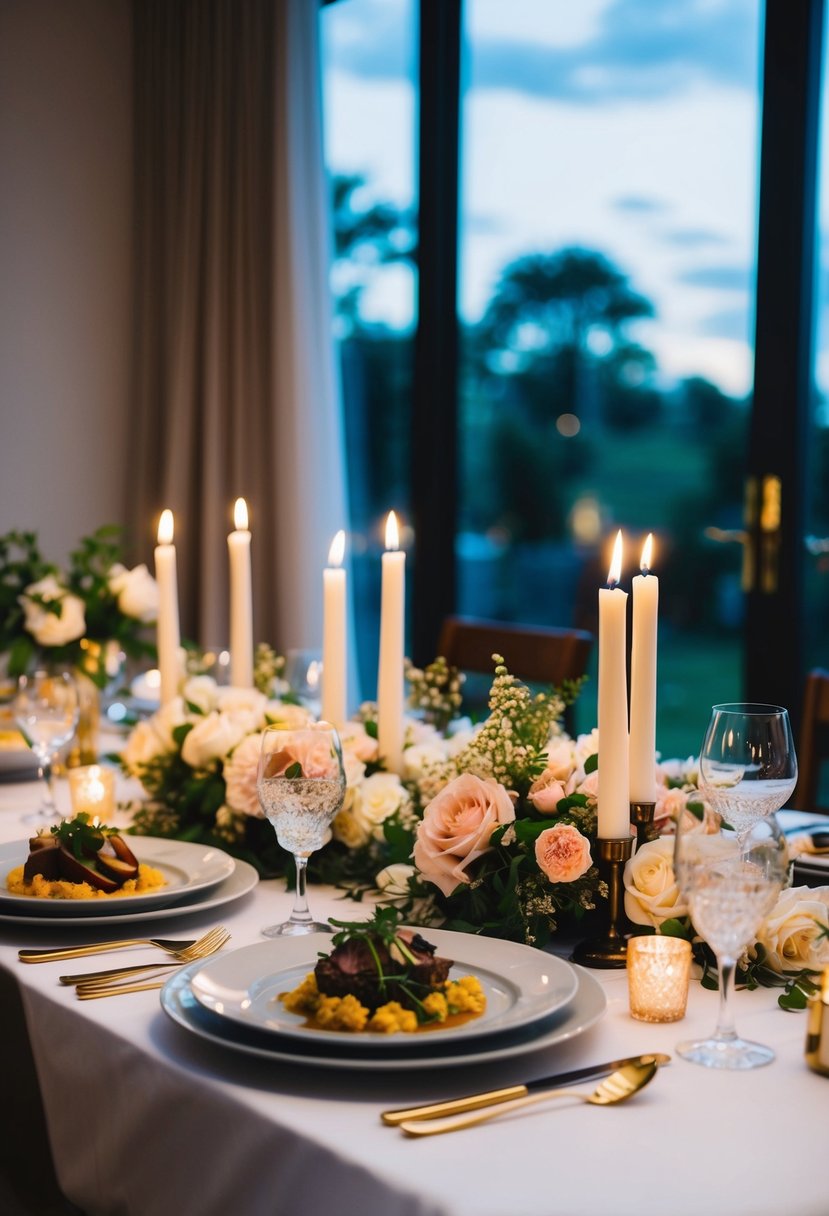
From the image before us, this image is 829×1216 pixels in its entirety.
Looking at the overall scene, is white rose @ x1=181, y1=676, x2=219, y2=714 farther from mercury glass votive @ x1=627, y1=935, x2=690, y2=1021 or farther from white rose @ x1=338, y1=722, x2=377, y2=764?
mercury glass votive @ x1=627, y1=935, x2=690, y2=1021

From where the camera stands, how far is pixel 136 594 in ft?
6.64

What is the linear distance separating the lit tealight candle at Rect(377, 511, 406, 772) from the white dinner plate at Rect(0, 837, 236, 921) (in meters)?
0.22

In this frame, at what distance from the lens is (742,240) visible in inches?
126

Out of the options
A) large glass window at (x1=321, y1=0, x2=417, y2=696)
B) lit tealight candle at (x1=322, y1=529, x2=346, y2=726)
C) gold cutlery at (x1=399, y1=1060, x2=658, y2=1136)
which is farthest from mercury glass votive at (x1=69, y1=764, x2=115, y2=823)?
large glass window at (x1=321, y1=0, x2=417, y2=696)

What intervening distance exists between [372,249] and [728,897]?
11.3 feet

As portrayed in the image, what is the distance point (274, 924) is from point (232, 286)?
317 centimetres

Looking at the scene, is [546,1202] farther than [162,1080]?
No

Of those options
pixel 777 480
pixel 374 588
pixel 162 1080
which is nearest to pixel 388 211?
pixel 374 588

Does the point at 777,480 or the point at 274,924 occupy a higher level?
the point at 777,480

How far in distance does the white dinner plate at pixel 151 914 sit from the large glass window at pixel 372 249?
2.77 m

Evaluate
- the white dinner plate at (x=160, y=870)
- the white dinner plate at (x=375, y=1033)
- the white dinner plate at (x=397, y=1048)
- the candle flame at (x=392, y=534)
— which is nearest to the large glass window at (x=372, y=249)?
the candle flame at (x=392, y=534)

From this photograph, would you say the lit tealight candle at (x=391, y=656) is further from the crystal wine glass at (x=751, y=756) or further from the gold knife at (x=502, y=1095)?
the gold knife at (x=502, y=1095)

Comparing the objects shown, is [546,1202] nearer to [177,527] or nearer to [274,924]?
[274,924]

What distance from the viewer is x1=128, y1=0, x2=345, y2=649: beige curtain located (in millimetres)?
3900
